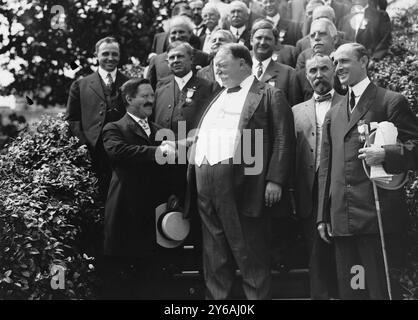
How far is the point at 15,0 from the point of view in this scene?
11.9 m

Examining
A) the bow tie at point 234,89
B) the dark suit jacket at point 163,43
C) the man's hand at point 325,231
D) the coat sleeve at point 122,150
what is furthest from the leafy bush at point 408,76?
the coat sleeve at point 122,150

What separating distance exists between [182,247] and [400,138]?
212 centimetres

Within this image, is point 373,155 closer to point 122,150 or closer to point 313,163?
point 313,163

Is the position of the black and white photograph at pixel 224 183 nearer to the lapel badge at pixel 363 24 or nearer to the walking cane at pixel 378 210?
the walking cane at pixel 378 210

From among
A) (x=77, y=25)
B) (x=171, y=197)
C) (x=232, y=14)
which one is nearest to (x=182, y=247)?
(x=171, y=197)

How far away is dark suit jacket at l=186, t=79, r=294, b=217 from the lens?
278 inches

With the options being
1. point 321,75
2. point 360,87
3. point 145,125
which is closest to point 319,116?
point 321,75

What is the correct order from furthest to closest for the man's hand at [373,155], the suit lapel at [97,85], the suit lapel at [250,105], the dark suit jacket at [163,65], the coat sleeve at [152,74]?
the coat sleeve at [152,74], the dark suit jacket at [163,65], the suit lapel at [97,85], the suit lapel at [250,105], the man's hand at [373,155]

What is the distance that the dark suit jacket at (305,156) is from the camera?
7383mm

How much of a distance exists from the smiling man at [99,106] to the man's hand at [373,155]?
2639 millimetres

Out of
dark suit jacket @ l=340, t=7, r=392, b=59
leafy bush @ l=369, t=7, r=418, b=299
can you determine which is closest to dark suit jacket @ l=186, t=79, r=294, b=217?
leafy bush @ l=369, t=7, r=418, b=299

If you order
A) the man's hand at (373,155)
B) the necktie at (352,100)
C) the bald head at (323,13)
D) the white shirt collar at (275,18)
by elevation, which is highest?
the white shirt collar at (275,18)

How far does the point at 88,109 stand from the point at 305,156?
2344mm
